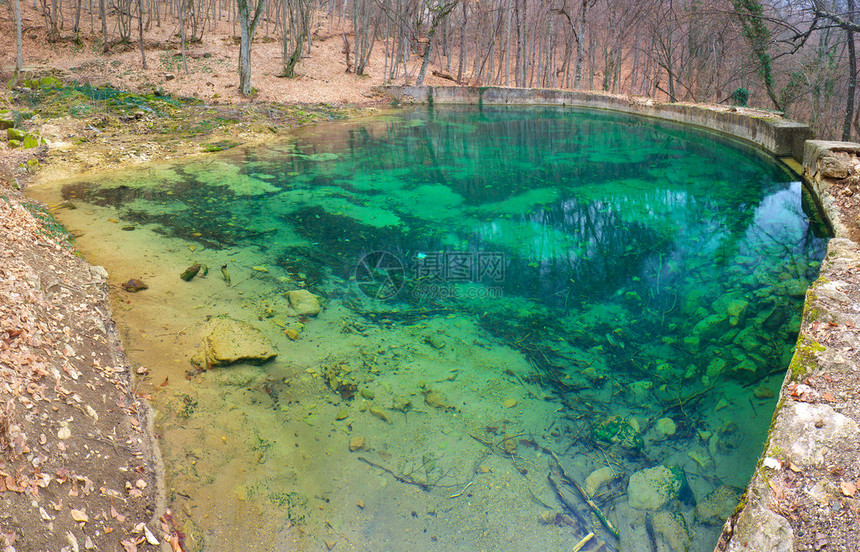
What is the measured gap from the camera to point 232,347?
4.31m

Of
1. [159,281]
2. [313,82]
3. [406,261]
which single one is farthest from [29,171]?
[313,82]

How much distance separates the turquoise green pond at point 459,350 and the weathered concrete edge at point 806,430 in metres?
0.57

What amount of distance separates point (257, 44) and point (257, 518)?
30.0m

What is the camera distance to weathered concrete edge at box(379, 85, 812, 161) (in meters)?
10.6

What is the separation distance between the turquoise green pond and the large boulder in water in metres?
0.10

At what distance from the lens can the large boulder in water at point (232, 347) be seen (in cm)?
422

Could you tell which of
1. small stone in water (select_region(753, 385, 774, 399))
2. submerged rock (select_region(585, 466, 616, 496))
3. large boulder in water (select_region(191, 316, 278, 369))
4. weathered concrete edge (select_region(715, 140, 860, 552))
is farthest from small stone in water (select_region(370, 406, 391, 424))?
small stone in water (select_region(753, 385, 774, 399))

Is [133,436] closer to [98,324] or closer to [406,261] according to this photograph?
[98,324]

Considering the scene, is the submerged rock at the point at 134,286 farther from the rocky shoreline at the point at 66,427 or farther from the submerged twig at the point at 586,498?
the submerged twig at the point at 586,498

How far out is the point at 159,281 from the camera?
5539 millimetres

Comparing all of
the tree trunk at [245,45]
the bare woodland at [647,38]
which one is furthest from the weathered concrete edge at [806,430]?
the tree trunk at [245,45]

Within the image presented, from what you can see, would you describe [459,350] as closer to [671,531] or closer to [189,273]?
[671,531]

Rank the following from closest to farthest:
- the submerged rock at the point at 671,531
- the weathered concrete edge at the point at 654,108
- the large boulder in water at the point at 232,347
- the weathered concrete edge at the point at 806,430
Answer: the weathered concrete edge at the point at 806,430 < the submerged rock at the point at 671,531 < the large boulder in water at the point at 232,347 < the weathered concrete edge at the point at 654,108

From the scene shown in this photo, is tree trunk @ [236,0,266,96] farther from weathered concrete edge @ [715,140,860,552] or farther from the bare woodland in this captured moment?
weathered concrete edge @ [715,140,860,552]
